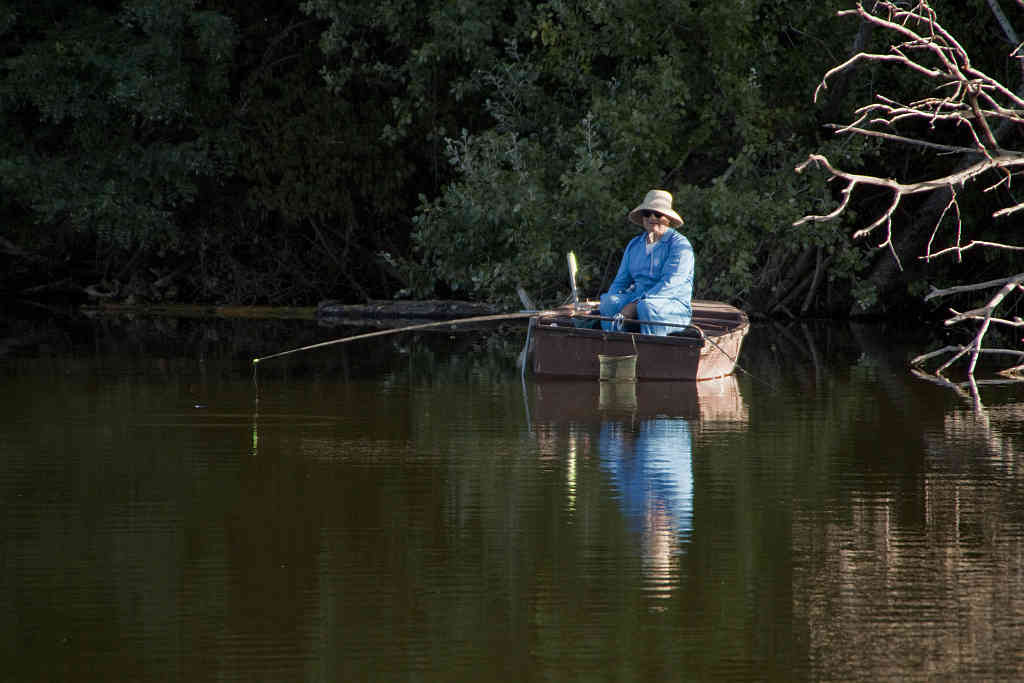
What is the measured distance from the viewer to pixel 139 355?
18.3 metres

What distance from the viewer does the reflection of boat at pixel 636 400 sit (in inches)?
494

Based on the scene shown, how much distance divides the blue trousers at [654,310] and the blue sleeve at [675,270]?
0.08 m

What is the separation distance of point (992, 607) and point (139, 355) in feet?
43.5

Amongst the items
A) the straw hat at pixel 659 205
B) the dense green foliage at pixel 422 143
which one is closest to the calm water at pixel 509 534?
the straw hat at pixel 659 205

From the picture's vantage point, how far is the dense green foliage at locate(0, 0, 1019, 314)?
846 inches

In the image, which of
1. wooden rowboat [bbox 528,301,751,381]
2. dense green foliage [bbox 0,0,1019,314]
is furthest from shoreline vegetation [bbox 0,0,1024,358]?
wooden rowboat [bbox 528,301,751,381]

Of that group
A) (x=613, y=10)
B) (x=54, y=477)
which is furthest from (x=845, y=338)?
(x=54, y=477)

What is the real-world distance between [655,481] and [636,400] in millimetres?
4319

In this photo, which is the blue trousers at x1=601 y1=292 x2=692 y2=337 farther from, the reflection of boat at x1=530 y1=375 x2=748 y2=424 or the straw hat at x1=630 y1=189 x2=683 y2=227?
the straw hat at x1=630 y1=189 x2=683 y2=227

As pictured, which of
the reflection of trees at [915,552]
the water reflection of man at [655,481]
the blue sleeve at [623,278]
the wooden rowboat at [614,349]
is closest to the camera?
the reflection of trees at [915,552]

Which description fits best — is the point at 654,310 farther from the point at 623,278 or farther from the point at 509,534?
the point at 509,534

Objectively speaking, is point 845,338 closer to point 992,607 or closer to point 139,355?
point 139,355

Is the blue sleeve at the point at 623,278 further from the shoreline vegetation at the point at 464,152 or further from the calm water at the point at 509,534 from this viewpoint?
the shoreline vegetation at the point at 464,152

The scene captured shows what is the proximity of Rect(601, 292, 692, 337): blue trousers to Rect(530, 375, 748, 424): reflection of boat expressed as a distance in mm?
490
